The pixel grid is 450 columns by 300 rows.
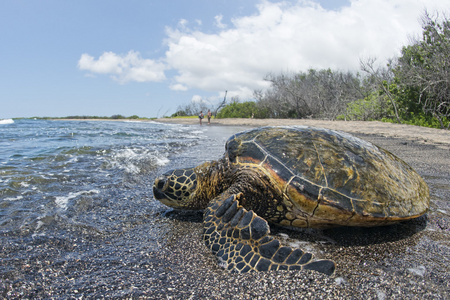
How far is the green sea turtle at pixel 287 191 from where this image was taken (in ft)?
6.25

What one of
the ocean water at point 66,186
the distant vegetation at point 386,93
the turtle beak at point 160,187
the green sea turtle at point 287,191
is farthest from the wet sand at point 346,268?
the distant vegetation at point 386,93

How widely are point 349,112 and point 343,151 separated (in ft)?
76.1

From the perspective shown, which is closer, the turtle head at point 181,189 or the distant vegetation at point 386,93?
the turtle head at point 181,189

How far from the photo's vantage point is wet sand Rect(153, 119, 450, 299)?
5.10ft

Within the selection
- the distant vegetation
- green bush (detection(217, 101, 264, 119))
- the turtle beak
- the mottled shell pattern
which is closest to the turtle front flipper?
the mottled shell pattern

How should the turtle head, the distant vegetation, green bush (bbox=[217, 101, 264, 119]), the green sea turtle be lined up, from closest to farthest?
1. the green sea turtle
2. the turtle head
3. the distant vegetation
4. green bush (bbox=[217, 101, 264, 119])

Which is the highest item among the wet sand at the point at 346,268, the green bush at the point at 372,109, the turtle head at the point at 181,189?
the green bush at the point at 372,109

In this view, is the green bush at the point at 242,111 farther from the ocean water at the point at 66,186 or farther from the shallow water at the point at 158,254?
the shallow water at the point at 158,254

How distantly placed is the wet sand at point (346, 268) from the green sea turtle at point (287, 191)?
114mm

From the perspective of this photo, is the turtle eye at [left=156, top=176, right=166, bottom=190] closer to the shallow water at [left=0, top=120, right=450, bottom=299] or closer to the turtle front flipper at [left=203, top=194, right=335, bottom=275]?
the shallow water at [left=0, top=120, right=450, bottom=299]

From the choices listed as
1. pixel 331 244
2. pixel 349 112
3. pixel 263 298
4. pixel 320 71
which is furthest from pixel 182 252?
pixel 320 71

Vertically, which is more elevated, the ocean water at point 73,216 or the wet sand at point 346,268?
the ocean water at point 73,216

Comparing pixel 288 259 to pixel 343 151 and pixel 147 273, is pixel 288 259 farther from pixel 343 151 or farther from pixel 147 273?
pixel 343 151

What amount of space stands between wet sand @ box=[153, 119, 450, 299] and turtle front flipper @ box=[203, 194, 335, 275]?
0.06 metres
